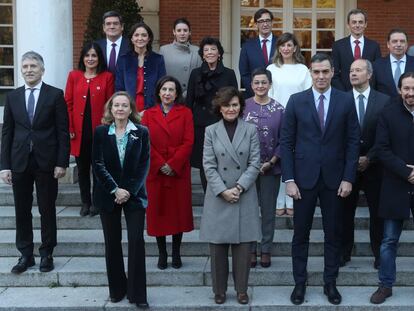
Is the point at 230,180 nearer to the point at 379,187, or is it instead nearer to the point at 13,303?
the point at 379,187

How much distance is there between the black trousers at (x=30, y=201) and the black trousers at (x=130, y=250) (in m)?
0.94

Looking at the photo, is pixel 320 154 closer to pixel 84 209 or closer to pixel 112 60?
pixel 112 60

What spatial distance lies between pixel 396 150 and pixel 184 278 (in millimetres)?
2330

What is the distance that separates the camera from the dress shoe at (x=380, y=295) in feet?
22.4

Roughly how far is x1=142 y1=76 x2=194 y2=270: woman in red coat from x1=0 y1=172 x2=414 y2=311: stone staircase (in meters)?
0.49

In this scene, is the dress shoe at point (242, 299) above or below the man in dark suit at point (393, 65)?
below

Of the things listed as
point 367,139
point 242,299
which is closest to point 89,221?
point 242,299

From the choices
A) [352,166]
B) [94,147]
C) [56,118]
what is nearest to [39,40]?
[56,118]

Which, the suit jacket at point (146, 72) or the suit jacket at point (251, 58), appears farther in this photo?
the suit jacket at point (251, 58)

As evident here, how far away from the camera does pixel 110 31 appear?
8383mm

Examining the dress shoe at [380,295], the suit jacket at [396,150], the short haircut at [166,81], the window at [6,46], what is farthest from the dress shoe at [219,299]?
the window at [6,46]

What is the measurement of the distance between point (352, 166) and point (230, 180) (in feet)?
3.41

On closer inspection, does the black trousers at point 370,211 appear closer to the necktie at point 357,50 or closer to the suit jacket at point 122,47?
the necktie at point 357,50

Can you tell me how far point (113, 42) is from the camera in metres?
8.49
